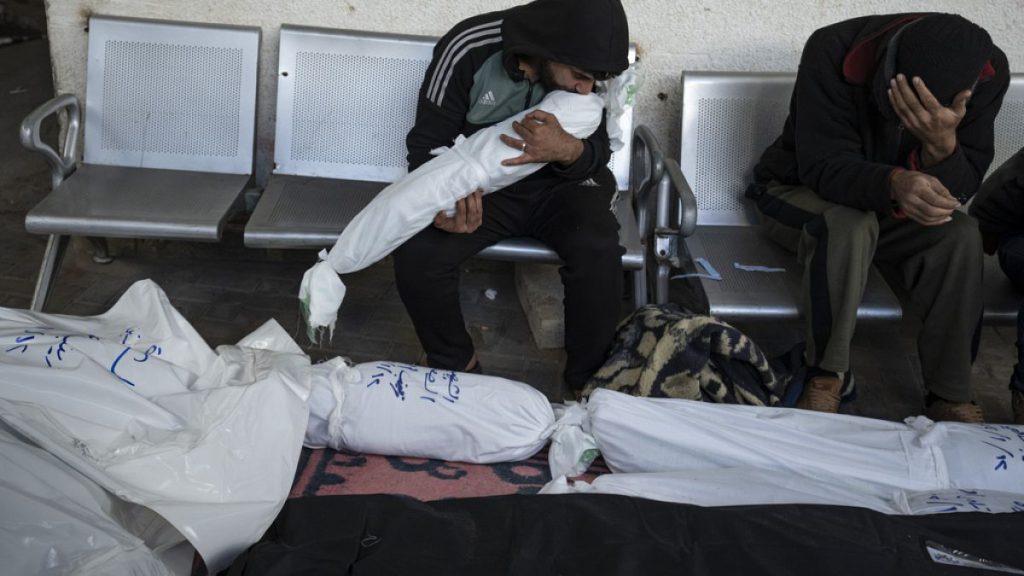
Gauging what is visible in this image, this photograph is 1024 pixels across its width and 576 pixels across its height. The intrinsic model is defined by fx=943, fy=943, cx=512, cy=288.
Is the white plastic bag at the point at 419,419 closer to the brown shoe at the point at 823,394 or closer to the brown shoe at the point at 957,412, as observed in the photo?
the brown shoe at the point at 823,394

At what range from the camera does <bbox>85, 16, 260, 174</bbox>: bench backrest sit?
135 inches

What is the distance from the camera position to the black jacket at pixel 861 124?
2.88 meters

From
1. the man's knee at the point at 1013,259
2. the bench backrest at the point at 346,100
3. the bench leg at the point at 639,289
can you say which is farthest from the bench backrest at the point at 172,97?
the man's knee at the point at 1013,259

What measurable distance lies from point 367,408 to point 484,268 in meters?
1.66

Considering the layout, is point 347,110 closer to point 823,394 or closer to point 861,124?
point 861,124

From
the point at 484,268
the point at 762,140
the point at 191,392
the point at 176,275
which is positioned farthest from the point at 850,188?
the point at 176,275

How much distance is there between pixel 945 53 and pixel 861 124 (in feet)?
1.24

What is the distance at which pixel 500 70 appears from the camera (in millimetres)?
2912

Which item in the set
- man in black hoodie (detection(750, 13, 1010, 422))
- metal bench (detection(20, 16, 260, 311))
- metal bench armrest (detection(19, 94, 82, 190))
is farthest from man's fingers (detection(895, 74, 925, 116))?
metal bench armrest (detection(19, 94, 82, 190))

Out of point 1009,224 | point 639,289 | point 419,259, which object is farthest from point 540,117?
point 1009,224

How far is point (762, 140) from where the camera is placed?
3.46 m

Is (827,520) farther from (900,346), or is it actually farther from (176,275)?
(176,275)

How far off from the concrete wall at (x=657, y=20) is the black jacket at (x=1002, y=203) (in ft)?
2.84

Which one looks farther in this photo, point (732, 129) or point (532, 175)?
point (732, 129)
